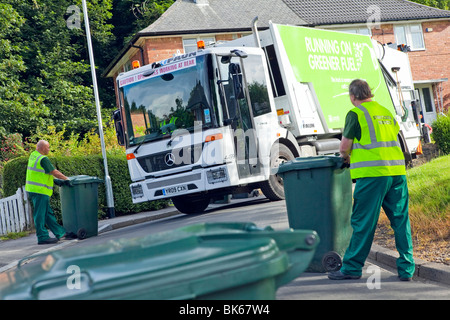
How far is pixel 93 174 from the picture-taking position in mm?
15203

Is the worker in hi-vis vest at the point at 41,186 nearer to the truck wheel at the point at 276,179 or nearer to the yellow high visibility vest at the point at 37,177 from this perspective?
the yellow high visibility vest at the point at 37,177

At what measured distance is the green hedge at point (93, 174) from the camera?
14016 millimetres

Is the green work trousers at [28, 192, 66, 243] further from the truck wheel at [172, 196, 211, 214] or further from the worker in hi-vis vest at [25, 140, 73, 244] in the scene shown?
the truck wheel at [172, 196, 211, 214]

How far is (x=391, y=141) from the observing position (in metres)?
5.20

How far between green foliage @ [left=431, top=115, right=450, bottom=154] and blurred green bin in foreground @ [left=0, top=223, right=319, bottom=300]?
50.3 ft

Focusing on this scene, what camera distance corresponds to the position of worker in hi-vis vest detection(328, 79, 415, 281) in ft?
16.6

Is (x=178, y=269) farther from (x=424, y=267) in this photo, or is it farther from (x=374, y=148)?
(x=424, y=267)

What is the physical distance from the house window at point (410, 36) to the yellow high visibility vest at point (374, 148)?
2828 cm

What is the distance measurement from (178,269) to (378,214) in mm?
3474

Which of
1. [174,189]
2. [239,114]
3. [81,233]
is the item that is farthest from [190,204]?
[239,114]

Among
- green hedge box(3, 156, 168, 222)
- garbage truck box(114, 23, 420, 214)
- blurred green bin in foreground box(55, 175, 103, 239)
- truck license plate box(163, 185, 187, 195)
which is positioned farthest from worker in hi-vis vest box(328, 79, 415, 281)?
green hedge box(3, 156, 168, 222)
